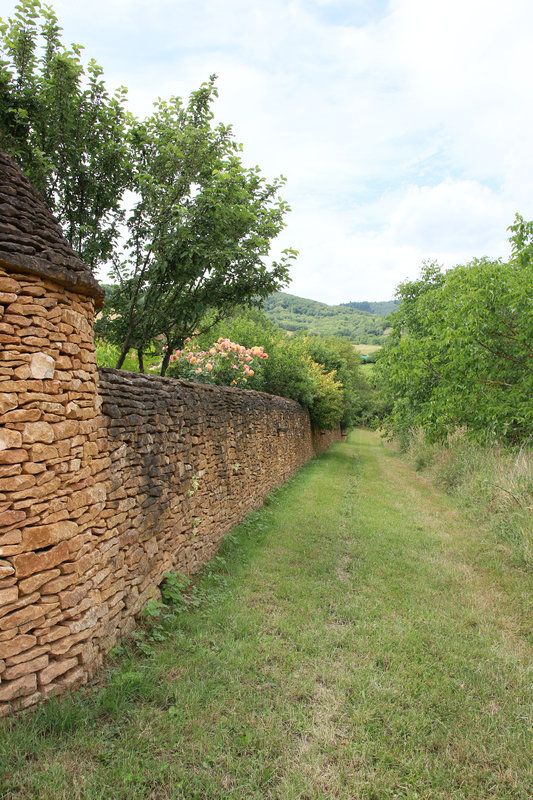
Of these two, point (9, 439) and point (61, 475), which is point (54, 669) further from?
point (9, 439)

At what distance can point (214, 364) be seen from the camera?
8.89 metres

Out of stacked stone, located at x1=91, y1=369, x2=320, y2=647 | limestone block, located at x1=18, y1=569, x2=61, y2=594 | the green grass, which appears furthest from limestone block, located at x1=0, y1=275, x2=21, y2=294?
the green grass

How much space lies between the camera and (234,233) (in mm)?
6586

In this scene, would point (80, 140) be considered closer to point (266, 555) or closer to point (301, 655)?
point (266, 555)

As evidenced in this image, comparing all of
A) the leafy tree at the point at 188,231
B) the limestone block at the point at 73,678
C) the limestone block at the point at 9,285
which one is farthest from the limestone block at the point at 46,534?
the leafy tree at the point at 188,231

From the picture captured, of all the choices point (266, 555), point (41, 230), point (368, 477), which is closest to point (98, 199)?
point (41, 230)

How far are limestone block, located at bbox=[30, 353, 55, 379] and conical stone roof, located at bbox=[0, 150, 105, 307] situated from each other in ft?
1.74

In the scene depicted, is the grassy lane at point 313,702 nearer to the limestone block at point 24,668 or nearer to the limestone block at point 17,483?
the limestone block at point 24,668

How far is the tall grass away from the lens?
6457 mm

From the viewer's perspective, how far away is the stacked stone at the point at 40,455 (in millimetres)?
2510

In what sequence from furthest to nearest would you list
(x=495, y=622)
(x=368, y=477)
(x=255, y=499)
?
(x=368, y=477), (x=255, y=499), (x=495, y=622)

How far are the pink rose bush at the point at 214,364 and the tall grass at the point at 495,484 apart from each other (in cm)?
544

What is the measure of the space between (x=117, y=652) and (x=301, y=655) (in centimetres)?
154

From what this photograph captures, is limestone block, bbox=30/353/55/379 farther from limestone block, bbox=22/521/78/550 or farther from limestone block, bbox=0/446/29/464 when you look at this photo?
limestone block, bbox=22/521/78/550
